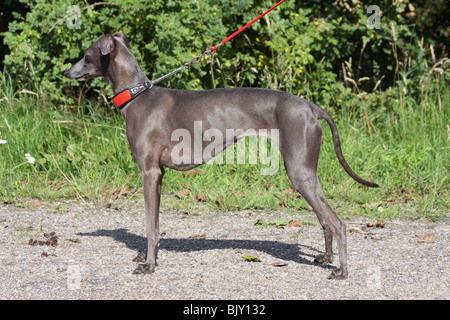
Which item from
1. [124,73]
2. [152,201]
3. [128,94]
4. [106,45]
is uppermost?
[106,45]

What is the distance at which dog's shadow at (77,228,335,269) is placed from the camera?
4681 millimetres

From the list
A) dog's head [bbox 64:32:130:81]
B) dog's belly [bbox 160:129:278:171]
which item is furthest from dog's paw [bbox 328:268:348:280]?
dog's head [bbox 64:32:130:81]

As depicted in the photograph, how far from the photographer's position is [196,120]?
437 cm

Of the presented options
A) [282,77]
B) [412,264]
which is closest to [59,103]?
[282,77]

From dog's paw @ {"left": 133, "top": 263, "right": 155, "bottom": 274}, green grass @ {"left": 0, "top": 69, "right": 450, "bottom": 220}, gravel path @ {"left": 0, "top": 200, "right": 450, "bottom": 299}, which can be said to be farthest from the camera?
green grass @ {"left": 0, "top": 69, "right": 450, "bottom": 220}

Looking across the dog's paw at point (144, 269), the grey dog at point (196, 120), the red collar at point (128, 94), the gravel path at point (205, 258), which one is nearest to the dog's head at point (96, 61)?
the grey dog at point (196, 120)

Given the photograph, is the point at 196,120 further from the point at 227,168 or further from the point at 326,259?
the point at 227,168

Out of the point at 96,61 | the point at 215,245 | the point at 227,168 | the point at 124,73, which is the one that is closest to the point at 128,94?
the point at 124,73

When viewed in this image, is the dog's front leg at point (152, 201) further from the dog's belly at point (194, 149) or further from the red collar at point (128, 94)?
the red collar at point (128, 94)

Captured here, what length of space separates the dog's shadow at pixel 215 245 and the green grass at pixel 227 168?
812 mm

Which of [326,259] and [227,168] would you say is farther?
[227,168]

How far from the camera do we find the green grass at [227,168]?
19.5ft

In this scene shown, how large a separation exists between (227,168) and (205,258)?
2124 mm

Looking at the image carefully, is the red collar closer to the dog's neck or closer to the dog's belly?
the dog's neck
